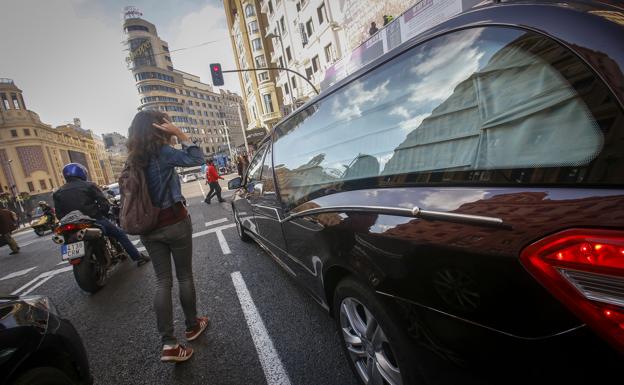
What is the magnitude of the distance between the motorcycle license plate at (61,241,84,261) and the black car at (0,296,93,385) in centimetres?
240

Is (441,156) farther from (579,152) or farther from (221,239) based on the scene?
(221,239)

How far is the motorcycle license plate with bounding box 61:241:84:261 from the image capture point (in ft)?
12.4

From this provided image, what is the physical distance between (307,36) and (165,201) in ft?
78.7

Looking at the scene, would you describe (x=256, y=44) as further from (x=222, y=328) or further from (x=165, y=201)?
(x=222, y=328)

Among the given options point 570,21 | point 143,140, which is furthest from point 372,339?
point 143,140

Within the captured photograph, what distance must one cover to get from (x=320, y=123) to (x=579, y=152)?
1549 mm

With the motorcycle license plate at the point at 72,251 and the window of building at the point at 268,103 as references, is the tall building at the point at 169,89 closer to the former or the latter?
the window of building at the point at 268,103

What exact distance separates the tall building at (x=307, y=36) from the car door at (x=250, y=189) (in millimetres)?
17072

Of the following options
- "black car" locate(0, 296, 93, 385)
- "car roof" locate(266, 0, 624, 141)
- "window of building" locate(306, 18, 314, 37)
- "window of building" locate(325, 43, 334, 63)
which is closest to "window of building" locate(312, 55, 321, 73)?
"window of building" locate(325, 43, 334, 63)

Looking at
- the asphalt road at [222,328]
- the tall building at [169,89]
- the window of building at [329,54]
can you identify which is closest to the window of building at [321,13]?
the window of building at [329,54]

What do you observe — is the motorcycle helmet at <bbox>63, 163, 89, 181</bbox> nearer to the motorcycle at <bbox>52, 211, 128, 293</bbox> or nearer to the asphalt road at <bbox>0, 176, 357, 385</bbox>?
the motorcycle at <bbox>52, 211, 128, 293</bbox>

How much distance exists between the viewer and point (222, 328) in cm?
266

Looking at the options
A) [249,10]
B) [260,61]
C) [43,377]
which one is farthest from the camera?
[260,61]

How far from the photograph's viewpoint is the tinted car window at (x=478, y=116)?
0.82 metres
